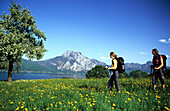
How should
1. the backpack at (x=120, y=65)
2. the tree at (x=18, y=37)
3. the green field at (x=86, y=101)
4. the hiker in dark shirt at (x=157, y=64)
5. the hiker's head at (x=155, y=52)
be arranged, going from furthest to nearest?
the tree at (x=18, y=37) < the hiker's head at (x=155, y=52) < the hiker in dark shirt at (x=157, y=64) < the backpack at (x=120, y=65) < the green field at (x=86, y=101)

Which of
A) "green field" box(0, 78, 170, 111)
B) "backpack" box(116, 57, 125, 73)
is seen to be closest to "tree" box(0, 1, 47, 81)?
"green field" box(0, 78, 170, 111)

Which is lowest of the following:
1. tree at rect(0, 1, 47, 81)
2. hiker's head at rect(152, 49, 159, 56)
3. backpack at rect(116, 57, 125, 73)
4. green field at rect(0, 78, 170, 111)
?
green field at rect(0, 78, 170, 111)

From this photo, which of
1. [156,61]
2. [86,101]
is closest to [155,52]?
[156,61]

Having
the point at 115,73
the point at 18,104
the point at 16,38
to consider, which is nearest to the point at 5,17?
the point at 16,38

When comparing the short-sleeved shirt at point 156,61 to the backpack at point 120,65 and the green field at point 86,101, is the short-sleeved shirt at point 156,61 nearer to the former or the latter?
the green field at point 86,101

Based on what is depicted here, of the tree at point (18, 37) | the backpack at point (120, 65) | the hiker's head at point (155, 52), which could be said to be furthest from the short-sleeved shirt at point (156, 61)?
the tree at point (18, 37)

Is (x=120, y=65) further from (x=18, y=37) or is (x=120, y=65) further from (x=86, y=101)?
(x=18, y=37)

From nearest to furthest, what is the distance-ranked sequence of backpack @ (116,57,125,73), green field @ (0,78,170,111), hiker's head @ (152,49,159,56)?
green field @ (0,78,170,111) → backpack @ (116,57,125,73) → hiker's head @ (152,49,159,56)

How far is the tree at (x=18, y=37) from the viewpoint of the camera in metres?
19.3

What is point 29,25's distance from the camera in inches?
904

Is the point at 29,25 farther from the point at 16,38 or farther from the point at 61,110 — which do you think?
the point at 61,110

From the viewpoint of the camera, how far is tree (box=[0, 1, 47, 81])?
19.3 meters

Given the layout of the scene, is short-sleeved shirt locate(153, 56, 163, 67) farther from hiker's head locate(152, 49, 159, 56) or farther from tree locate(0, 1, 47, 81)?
tree locate(0, 1, 47, 81)

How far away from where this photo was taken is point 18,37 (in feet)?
67.4
